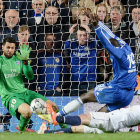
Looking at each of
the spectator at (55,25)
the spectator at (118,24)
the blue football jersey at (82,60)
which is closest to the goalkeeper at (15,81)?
the spectator at (55,25)

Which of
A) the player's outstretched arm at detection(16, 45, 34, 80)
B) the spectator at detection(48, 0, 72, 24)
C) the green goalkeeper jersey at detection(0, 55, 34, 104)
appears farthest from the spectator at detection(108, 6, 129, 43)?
the green goalkeeper jersey at detection(0, 55, 34, 104)

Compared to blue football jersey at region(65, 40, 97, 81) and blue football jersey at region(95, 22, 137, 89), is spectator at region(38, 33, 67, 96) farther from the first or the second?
blue football jersey at region(95, 22, 137, 89)

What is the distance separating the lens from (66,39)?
26.6ft

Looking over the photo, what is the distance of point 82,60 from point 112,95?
992 millimetres

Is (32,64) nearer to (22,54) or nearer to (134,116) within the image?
(22,54)

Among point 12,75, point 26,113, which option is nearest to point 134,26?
point 12,75

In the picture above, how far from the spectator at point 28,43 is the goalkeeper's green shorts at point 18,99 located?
0.44 feet

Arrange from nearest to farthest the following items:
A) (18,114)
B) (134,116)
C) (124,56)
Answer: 1. (134,116)
2. (124,56)
3. (18,114)

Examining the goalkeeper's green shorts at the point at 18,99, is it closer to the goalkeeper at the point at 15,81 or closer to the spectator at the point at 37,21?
the goalkeeper at the point at 15,81

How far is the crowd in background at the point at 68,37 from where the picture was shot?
7.99 meters

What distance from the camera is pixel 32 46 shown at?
26.6ft

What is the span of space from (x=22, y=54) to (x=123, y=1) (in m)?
1.93

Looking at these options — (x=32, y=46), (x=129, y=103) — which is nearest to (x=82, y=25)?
(x=32, y=46)

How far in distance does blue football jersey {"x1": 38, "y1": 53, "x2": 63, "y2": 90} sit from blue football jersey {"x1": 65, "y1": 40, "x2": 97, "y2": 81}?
222 millimetres
